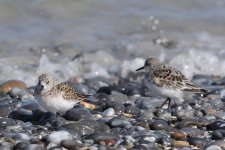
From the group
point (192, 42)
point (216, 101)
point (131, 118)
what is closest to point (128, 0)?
point (192, 42)

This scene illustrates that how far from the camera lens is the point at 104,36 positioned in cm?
1534

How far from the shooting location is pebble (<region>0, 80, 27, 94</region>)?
11.0 metres

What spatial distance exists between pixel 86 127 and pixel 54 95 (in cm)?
80

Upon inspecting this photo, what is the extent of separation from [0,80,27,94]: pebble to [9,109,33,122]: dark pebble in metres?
1.84

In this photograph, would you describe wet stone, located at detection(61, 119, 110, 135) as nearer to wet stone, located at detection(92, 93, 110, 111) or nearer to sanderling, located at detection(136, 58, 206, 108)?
wet stone, located at detection(92, 93, 110, 111)

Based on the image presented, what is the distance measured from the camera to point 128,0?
17.8 m

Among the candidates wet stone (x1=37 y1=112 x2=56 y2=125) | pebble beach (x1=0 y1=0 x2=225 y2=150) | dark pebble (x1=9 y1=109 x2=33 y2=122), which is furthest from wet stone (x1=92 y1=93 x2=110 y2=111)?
dark pebble (x1=9 y1=109 x2=33 y2=122)

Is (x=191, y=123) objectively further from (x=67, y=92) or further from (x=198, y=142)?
(x=67, y=92)

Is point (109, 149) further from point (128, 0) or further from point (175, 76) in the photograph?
point (128, 0)

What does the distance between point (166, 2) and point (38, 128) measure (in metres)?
10.5

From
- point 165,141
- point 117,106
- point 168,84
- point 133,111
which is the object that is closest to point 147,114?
point 133,111

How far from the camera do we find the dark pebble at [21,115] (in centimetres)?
895

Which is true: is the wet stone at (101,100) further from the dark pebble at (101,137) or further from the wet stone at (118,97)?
the dark pebble at (101,137)

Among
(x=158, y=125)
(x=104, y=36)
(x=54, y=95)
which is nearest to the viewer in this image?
(x=158, y=125)
